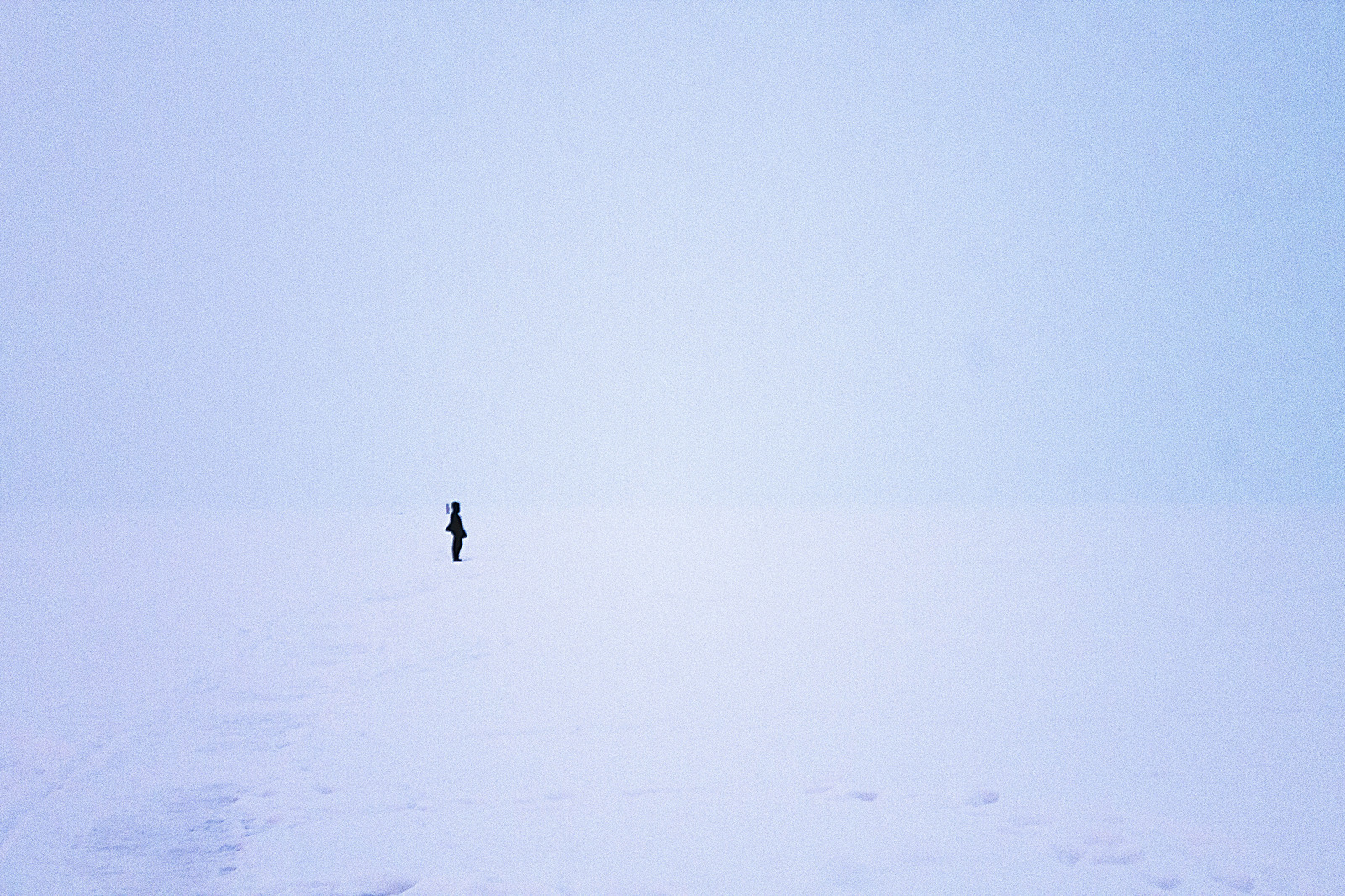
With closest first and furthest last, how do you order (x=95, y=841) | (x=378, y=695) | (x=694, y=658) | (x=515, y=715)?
(x=95, y=841), (x=515, y=715), (x=378, y=695), (x=694, y=658)

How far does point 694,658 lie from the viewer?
30.7 feet

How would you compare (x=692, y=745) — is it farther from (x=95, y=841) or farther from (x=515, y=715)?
(x=95, y=841)

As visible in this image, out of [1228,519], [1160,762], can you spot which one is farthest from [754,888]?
[1228,519]

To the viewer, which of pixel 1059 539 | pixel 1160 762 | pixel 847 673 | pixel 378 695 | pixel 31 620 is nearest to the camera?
pixel 1160 762

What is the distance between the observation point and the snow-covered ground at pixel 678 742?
4363 millimetres

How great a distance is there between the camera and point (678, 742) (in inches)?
251

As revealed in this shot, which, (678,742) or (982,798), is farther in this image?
(678,742)

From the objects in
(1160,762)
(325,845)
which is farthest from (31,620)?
(1160,762)

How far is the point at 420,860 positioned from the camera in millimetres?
4410

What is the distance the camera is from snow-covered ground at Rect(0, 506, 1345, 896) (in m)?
4.36

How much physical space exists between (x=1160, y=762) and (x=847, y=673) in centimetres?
312

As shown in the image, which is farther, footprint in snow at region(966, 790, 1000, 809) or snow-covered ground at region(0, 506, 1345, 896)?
footprint in snow at region(966, 790, 1000, 809)

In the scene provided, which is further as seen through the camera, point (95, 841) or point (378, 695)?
point (378, 695)

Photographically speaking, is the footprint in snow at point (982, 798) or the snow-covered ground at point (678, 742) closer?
the snow-covered ground at point (678, 742)
